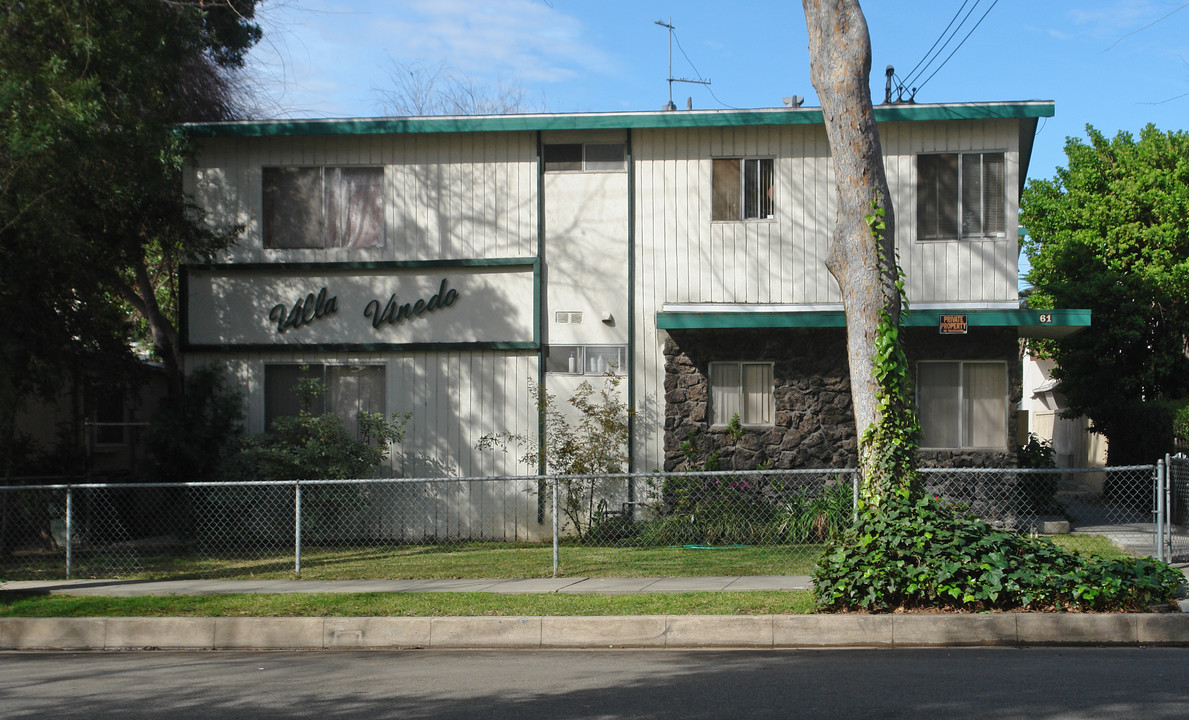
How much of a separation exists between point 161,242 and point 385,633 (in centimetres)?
841

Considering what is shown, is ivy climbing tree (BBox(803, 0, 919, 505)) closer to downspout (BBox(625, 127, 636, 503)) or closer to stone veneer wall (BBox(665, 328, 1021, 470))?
stone veneer wall (BBox(665, 328, 1021, 470))

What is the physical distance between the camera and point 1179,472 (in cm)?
1366

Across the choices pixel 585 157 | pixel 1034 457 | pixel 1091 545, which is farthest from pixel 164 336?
pixel 1034 457

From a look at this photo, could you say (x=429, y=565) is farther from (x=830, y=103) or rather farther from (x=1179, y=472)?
(x=1179, y=472)

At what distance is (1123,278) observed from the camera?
68.1 ft

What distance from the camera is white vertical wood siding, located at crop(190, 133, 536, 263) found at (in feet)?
51.1

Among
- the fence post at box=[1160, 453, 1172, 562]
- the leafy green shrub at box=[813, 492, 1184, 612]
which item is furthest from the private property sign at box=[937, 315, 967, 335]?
the leafy green shrub at box=[813, 492, 1184, 612]

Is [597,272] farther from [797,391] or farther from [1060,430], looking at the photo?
[1060,430]

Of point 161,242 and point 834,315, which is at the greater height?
point 161,242

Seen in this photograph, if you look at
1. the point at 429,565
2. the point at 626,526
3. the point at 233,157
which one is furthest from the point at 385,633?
the point at 233,157

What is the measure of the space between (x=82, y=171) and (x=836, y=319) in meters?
9.99

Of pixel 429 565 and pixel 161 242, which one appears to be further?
pixel 161 242

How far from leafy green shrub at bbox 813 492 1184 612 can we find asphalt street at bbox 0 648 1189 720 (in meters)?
0.64

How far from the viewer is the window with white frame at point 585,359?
50.4 feet
